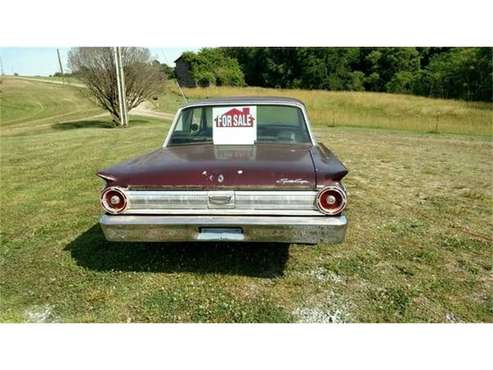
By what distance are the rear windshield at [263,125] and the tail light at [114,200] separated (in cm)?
130

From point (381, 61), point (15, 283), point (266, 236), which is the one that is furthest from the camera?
point (381, 61)

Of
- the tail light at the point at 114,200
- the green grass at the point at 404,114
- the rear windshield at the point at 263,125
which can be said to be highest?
the rear windshield at the point at 263,125

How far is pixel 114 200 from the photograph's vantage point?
10.3 feet

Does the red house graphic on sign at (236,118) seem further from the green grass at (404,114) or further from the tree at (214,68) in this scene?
the tree at (214,68)

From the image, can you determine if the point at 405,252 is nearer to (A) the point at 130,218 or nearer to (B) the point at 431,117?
(A) the point at 130,218

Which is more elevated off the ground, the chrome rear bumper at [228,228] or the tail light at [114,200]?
the tail light at [114,200]

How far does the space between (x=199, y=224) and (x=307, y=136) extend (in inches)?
72.5

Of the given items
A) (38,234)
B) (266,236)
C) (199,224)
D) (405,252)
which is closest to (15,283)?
(38,234)

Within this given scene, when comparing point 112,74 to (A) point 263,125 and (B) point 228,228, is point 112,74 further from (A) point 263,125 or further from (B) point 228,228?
(B) point 228,228

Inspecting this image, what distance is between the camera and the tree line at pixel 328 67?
3675cm

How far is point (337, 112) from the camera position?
22.5 metres

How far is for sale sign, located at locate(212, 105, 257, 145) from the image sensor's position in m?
4.07

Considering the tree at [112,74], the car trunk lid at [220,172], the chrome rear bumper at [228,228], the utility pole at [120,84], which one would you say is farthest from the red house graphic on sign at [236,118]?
the tree at [112,74]

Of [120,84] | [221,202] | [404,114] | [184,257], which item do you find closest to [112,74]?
[120,84]
